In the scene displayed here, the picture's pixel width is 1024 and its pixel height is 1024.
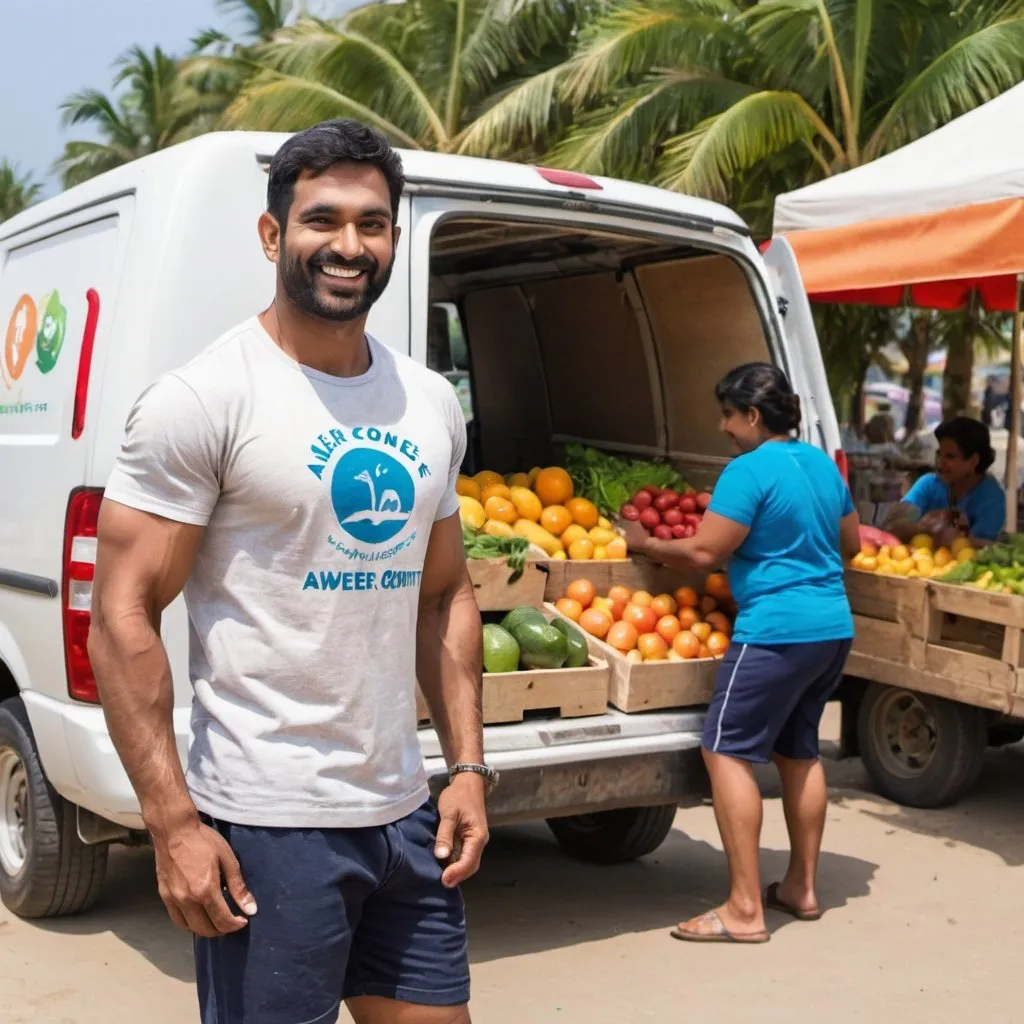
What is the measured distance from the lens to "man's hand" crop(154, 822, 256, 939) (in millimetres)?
2141

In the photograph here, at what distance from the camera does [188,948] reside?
4609mm

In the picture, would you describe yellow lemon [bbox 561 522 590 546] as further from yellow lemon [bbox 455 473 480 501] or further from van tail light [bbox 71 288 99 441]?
van tail light [bbox 71 288 99 441]

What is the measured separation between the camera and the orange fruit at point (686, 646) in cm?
Result: 505

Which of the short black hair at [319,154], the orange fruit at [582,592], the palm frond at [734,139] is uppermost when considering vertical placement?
the palm frond at [734,139]

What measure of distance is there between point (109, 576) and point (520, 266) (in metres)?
4.88

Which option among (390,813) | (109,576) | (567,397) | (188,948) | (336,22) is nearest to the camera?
(109,576)

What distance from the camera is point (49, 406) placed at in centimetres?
425

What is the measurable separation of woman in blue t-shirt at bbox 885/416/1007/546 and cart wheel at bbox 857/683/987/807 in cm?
98

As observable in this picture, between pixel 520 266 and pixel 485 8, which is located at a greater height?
pixel 485 8

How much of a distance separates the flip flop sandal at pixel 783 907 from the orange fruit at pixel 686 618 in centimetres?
101

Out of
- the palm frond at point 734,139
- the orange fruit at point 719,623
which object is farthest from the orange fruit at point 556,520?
the palm frond at point 734,139

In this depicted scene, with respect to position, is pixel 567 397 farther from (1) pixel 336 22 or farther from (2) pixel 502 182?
(1) pixel 336 22

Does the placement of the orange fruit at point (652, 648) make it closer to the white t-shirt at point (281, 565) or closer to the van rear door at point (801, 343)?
the van rear door at point (801, 343)

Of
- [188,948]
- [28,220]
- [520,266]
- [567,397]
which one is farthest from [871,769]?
[28,220]
